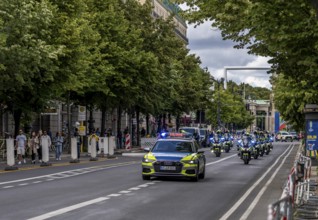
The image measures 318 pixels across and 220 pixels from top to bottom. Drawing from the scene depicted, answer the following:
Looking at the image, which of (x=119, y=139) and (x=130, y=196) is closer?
(x=130, y=196)

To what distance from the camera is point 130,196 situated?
18.1 meters

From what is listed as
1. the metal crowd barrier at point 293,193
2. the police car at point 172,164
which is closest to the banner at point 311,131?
the police car at point 172,164

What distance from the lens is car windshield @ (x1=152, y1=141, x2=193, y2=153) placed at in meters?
24.2

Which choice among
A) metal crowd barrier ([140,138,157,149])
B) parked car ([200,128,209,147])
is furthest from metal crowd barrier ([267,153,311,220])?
parked car ([200,128,209,147])

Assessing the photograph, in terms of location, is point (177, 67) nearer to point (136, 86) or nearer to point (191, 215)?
point (136, 86)

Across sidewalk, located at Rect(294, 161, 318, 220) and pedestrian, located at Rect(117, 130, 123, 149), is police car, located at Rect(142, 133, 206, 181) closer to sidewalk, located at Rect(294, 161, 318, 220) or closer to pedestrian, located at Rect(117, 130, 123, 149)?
sidewalk, located at Rect(294, 161, 318, 220)

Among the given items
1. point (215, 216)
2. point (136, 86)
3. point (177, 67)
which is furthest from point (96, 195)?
point (177, 67)

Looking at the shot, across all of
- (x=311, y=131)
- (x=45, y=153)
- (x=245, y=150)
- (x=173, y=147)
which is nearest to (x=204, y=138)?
(x=245, y=150)

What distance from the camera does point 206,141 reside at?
7631 centimetres

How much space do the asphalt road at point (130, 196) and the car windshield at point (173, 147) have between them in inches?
40.0

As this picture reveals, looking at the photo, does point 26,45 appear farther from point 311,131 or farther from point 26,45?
point 311,131

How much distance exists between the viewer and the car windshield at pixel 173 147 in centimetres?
2423

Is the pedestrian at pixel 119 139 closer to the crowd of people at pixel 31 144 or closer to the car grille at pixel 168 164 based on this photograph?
the crowd of people at pixel 31 144

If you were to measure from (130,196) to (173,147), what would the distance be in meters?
6.48
